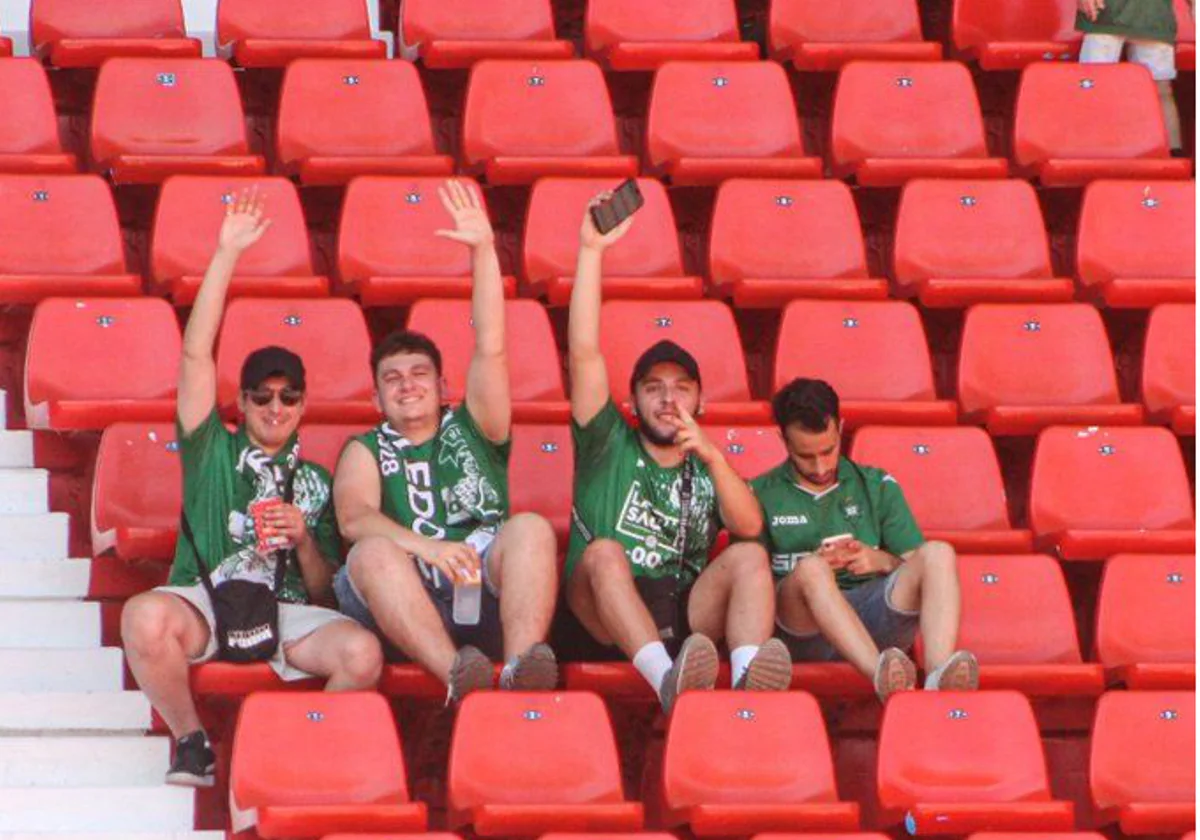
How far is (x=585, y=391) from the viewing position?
5.78m

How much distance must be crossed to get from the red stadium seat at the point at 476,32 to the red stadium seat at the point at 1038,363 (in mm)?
1449

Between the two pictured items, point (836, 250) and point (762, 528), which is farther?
point (836, 250)

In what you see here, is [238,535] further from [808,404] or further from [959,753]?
[959,753]

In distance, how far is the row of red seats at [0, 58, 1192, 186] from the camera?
708 centimetres

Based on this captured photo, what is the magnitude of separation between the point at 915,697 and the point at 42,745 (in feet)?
5.04

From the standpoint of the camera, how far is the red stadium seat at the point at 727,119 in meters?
7.23

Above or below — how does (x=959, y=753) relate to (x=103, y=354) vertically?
below

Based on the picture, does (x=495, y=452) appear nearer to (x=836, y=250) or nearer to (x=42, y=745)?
(x=42, y=745)

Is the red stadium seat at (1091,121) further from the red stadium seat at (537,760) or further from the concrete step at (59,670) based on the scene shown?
the concrete step at (59,670)

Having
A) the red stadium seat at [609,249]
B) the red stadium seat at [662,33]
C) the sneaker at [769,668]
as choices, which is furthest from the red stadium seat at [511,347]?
the red stadium seat at [662,33]

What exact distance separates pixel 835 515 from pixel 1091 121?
199cm

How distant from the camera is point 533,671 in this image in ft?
17.6

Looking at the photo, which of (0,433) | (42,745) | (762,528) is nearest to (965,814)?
(762,528)


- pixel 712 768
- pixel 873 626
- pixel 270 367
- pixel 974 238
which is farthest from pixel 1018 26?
pixel 712 768
